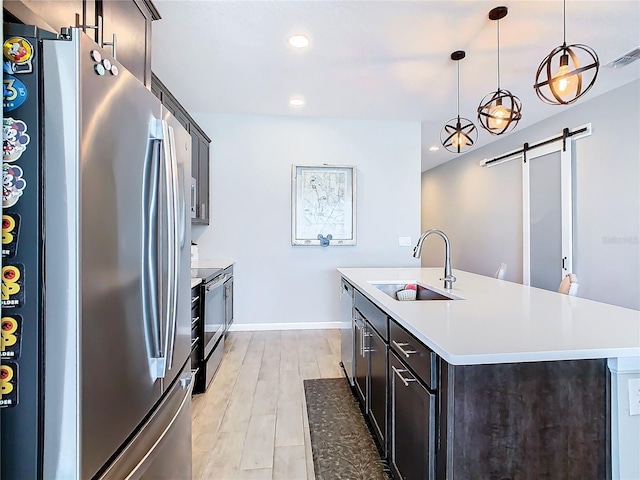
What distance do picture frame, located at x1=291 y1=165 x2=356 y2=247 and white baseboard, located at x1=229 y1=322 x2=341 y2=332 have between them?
106cm

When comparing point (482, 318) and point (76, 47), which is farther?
point (482, 318)

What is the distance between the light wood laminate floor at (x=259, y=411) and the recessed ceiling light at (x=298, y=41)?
2737mm

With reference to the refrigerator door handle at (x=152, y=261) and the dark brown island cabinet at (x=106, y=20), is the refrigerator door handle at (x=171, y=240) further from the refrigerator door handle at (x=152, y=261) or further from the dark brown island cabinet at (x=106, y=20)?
the dark brown island cabinet at (x=106, y=20)

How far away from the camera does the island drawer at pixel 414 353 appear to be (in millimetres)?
1207

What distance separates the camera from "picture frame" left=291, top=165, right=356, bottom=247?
14.9 ft

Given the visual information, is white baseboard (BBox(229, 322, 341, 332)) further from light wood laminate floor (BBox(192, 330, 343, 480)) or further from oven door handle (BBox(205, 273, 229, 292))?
oven door handle (BBox(205, 273, 229, 292))

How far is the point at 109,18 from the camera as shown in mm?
1435

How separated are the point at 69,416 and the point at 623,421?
1629 millimetres

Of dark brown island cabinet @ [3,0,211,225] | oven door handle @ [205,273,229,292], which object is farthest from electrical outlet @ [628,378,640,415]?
oven door handle @ [205,273,229,292]

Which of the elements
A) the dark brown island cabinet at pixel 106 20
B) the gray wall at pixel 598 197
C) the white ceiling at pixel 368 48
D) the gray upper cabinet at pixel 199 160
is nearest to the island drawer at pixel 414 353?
the dark brown island cabinet at pixel 106 20

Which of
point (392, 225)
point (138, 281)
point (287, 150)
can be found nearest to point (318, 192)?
point (287, 150)

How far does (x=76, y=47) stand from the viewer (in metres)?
0.81

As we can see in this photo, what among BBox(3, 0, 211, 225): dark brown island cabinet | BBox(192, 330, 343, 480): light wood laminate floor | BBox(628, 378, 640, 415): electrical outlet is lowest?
BBox(192, 330, 343, 480): light wood laminate floor

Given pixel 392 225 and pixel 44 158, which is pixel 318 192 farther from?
pixel 44 158
